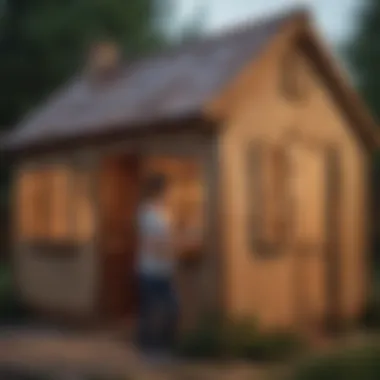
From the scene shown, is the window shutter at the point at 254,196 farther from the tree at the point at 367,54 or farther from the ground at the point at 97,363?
the tree at the point at 367,54

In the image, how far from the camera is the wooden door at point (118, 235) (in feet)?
42.9

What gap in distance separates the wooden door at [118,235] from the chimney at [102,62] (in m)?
2.26

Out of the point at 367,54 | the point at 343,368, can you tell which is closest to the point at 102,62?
the point at 343,368

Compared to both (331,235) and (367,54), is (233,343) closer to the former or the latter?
(331,235)

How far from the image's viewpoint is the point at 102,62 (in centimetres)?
1570

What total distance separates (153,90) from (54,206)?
2.36 m

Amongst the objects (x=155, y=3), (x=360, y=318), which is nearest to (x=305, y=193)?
(x=360, y=318)

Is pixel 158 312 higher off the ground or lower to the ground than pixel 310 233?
lower

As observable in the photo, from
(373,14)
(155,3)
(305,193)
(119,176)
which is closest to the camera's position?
(305,193)

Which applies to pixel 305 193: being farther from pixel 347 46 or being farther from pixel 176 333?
pixel 347 46

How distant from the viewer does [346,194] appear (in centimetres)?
1315

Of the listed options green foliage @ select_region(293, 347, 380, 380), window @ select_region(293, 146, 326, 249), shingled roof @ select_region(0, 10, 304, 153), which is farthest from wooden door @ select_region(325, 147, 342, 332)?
green foliage @ select_region(293, 347, 380, 380)

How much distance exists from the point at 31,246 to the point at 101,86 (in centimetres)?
271

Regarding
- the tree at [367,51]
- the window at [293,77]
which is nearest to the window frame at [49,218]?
the window at [293,77]
